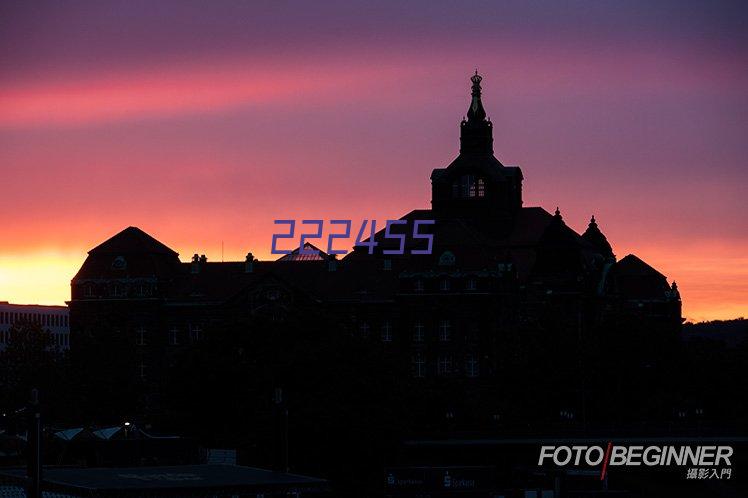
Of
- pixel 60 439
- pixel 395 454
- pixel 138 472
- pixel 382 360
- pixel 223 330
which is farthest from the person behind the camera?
pixel 223 330

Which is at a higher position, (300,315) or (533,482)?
(300,315)

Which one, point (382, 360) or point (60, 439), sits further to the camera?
point (382, 360)

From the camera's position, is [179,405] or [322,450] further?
[179,405]

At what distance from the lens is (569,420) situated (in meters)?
195

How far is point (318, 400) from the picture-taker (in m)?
166

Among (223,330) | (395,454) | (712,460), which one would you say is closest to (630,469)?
(712,460)

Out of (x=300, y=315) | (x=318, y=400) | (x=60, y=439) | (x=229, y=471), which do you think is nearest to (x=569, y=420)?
(x=300, y=315)

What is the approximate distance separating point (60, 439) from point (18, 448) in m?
3.94

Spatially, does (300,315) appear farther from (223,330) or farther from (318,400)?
(318,400)

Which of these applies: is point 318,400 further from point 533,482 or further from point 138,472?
point 138,472

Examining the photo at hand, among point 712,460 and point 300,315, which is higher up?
point 300,315

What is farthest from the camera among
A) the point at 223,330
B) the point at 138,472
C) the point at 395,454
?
the point at 223,330

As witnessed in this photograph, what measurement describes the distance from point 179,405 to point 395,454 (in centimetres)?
2784

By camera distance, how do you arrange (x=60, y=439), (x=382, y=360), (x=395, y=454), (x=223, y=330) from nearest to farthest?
(x=60, y=439), (x=395, y=454), (x=382, y=360), (x=223, y=330)
